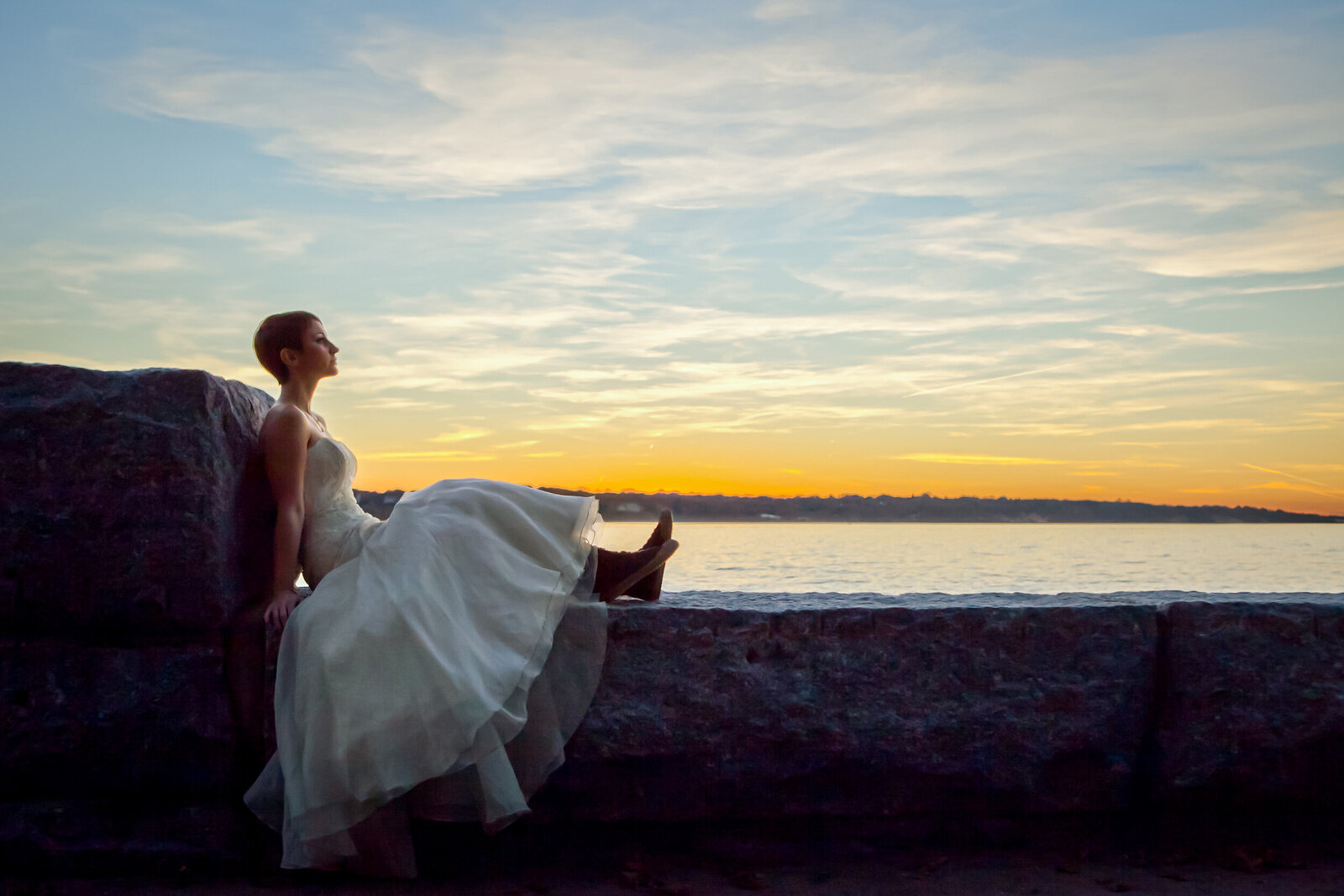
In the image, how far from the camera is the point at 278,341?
360cm

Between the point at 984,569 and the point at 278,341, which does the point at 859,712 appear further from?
the point at 984,569

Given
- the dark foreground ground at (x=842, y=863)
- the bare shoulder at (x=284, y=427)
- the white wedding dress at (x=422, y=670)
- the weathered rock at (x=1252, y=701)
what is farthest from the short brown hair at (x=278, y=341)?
the weathered rock at (x=1252, y=701)

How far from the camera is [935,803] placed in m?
3.33

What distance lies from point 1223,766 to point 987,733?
32.1 inches

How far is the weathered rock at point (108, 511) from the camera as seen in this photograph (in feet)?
10.1

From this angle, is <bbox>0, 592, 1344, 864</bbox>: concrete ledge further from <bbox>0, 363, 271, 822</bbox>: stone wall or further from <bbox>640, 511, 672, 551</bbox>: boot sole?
<bbox>640, 511, 672, 551</bbox>: boot sole

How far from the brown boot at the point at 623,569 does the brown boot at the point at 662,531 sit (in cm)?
6

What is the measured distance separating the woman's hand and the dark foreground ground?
774mm

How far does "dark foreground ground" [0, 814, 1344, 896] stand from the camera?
303 cm

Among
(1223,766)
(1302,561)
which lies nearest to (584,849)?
(1223,766)

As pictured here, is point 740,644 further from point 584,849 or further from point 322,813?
point 322,813

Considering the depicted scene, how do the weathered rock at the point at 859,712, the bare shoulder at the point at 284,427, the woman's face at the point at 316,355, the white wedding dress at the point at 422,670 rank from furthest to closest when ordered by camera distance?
the woman's face at the point at 316,355, the bare shoulder at the point at 284,427, the weathered rock at the point at 859,712, the white wedding dress at the point at 422,670

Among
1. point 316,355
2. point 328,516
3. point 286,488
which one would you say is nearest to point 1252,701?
point 328,516

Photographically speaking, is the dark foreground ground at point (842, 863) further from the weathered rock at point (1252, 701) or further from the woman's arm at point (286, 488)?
the woman's arm at point (286, 488)
